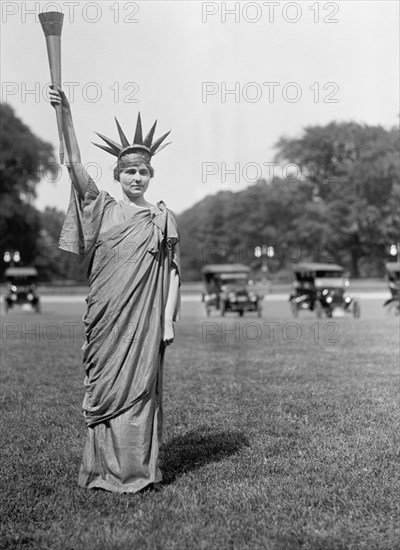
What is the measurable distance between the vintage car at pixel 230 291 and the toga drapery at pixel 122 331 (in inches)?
870

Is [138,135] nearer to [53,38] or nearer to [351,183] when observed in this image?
[53,38]

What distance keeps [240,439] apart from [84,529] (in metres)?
2.48

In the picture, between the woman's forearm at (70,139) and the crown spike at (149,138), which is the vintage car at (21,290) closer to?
the crown spike at (149,138)

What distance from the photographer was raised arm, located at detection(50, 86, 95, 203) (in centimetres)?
482

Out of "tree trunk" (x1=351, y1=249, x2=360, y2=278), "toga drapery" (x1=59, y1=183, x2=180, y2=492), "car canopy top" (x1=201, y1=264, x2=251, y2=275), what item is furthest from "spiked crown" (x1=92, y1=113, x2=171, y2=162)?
"tree trunk" (x1=351, y1=249, x2=360, y2=278)

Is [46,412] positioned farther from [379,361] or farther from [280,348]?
[280,348]

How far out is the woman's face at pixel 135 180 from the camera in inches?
203

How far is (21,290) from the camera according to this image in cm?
3434

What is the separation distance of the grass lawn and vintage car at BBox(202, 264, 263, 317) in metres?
16.6

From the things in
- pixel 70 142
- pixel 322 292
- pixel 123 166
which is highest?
pixel 70 142

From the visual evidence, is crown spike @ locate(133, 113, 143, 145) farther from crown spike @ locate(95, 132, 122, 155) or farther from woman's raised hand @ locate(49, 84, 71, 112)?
woman's raised hand @ locate(49, 84, 71, 112)

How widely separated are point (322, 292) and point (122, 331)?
22907mm

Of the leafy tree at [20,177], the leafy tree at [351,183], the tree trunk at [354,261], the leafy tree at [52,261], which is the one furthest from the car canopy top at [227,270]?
the tree trunk at [354,261]

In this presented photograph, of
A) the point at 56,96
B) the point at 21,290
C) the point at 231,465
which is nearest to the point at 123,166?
the point at 56,96
